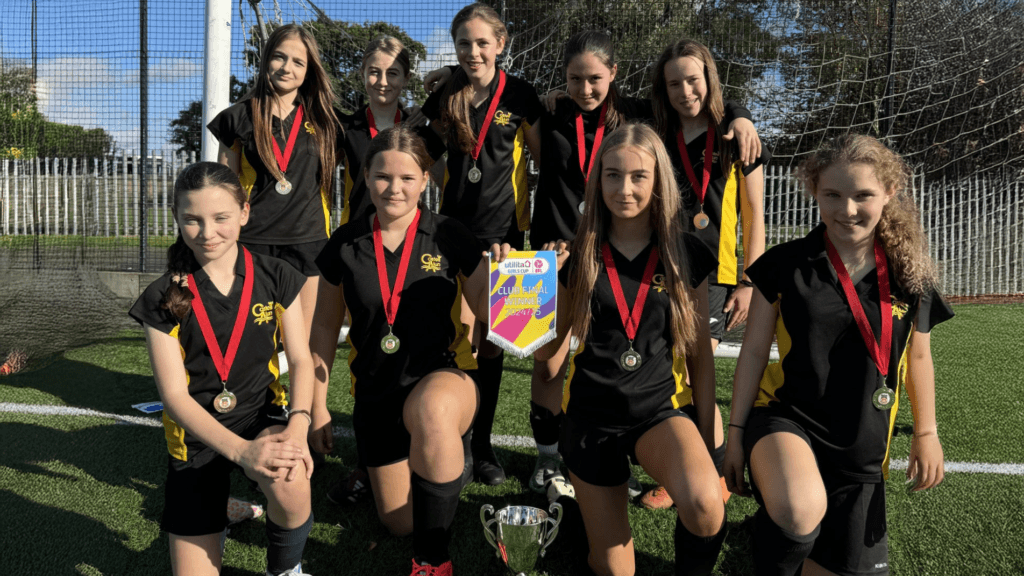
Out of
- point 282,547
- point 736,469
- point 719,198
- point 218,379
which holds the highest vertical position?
point 719,198

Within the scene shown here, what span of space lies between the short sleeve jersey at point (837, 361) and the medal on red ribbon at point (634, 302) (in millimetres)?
406

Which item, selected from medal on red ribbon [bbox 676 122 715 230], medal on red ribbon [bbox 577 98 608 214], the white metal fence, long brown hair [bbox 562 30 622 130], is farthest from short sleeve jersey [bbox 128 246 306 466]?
the white metal fence

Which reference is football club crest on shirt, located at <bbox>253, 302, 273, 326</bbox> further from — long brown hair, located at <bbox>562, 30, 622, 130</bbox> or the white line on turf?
long brown hair, located at <bbox>562, 30, 622, 130</bbox>

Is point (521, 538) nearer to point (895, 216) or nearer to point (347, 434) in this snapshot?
point (895, 216)

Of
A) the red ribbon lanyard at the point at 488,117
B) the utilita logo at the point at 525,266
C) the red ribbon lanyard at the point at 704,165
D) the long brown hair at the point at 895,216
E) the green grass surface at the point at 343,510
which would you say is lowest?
the green grass surface at the point at 343,510

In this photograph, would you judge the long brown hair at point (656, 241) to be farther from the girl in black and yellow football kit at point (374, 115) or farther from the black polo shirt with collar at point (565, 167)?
the girl in black and yellow football kit at point (374, 115)

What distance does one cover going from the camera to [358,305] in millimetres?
2486

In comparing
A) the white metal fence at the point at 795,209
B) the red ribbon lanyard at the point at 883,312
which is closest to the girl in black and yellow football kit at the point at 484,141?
the red ribbon lanyard at the point at 883,312

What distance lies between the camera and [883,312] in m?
1.93

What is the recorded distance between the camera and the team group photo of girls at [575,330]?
193 cm

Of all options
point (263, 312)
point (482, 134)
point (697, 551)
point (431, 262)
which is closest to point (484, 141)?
point (482, 134)

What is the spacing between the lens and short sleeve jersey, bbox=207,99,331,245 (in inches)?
117

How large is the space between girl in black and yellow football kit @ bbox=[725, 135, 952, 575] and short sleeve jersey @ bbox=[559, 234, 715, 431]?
0.89 ft

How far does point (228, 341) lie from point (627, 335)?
4.20 feet
